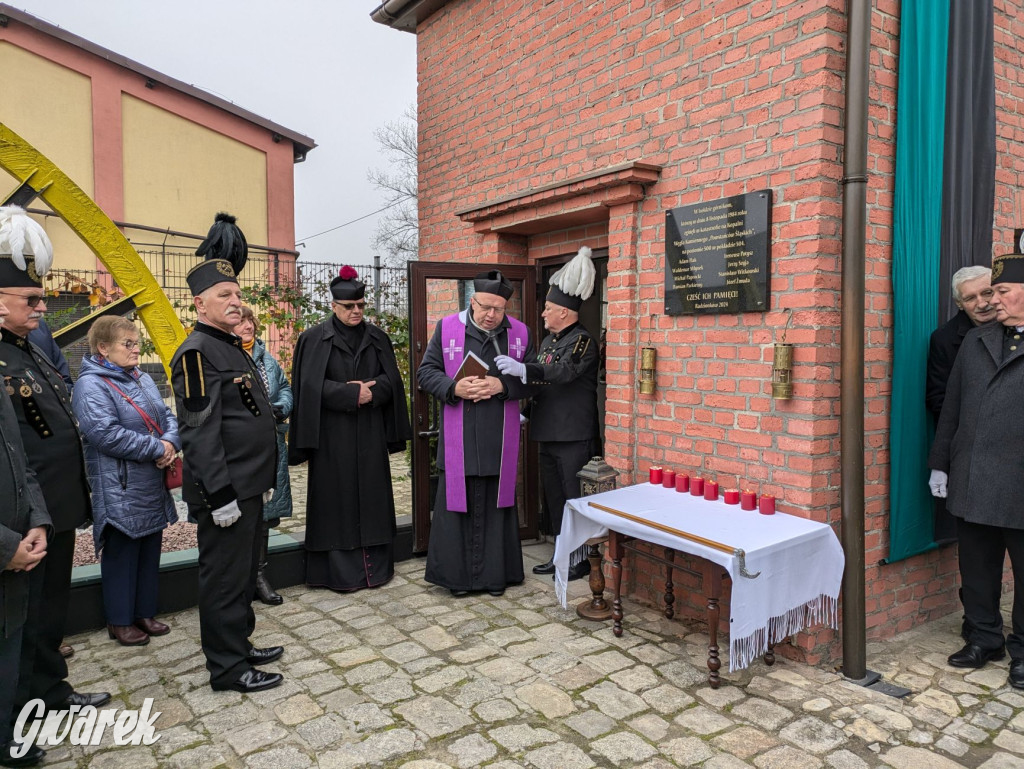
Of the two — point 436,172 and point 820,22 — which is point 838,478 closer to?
point 820,22

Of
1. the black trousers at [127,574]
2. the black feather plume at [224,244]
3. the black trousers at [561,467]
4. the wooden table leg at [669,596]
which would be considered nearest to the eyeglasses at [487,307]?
the black trousers at [561,467]

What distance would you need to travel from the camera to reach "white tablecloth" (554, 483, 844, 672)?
310 cm

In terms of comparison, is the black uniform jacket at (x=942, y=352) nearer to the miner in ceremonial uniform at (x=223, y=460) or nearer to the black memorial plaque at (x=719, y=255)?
the black memorial plaque at (x=719, y=255)

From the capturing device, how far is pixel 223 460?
3193 millimetres

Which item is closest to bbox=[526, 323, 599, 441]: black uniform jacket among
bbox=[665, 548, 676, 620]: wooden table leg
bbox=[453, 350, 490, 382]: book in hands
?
bbox=[453, 350, 490, 382]: book in hands

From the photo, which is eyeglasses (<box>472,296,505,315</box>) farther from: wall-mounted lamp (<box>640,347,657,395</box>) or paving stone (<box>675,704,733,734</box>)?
paving stone (<box>675,704,733,734</box>)

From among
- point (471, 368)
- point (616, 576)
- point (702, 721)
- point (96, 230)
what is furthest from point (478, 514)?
point (96, 230)

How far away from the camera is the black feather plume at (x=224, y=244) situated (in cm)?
362

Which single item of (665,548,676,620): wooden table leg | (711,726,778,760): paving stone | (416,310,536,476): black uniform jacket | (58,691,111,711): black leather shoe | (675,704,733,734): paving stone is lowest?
(711,726,778,760): paving stone

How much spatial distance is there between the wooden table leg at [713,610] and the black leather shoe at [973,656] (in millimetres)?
1223

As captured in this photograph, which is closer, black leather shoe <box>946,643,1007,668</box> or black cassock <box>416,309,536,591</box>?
black leather shoe <box>946,643,1007,668</box>

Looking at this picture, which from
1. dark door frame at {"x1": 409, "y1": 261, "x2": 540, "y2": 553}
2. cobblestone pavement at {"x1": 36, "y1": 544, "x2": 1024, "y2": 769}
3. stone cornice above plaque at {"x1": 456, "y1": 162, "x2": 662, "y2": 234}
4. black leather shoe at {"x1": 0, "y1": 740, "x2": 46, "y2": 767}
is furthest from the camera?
dark door frame at {"x1": 409, "y1": 261, "x2": 540, "y2": 553}

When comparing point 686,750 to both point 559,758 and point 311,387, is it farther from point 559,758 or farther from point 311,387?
point 311,387

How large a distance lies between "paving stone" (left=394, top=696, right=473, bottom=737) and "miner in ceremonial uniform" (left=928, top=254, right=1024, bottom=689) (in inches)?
96.3
